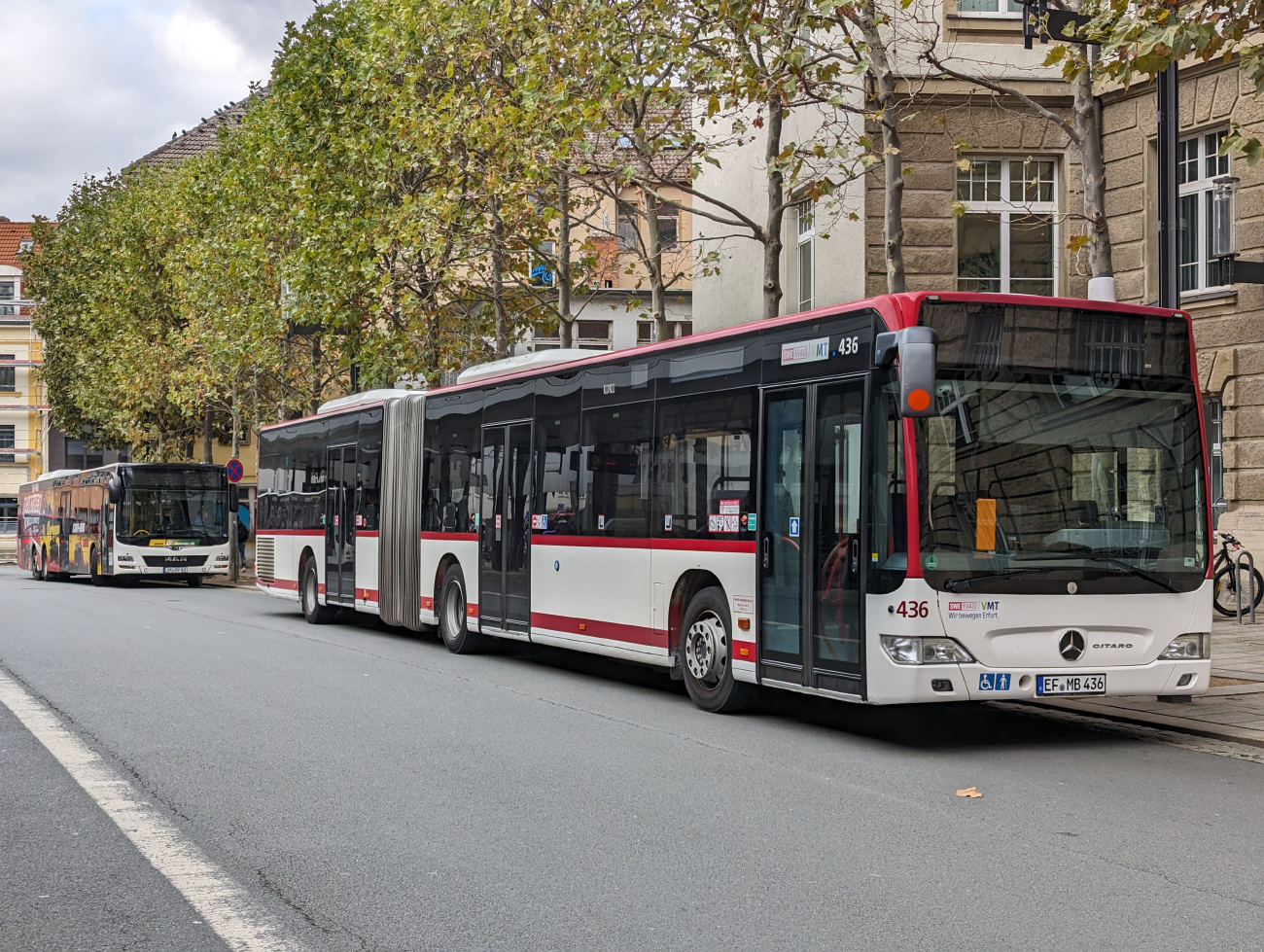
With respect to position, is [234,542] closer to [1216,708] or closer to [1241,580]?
[1241,580]

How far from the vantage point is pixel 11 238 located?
100 metres

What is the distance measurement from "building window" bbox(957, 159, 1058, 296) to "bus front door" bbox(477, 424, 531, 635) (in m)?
9.83

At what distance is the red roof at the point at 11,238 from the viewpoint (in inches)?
3846

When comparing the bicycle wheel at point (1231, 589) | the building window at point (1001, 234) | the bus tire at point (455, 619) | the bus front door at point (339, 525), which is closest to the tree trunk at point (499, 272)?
the bus front door at point (339, 525)

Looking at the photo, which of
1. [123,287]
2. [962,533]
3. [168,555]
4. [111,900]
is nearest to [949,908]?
[111,900]

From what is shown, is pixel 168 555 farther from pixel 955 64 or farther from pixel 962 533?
pixel 962 533

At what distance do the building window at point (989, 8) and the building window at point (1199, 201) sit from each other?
3264mm

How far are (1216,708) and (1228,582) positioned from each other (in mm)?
9630

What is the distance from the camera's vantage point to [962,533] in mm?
9773

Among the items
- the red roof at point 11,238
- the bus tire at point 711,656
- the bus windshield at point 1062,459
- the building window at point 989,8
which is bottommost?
the bus tire at point 711,656

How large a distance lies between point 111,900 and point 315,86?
27797 millimetres

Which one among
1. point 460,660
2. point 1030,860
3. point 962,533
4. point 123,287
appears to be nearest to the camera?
point 1030,860

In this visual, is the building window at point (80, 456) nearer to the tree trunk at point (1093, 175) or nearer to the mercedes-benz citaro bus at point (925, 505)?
the mercedes-benz citaro bus at point (925, 505)

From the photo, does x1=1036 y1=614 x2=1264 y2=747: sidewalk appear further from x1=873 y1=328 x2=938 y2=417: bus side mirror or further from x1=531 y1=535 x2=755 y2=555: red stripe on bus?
x1=873 y1=328 x2=938 y2=417: bus side mirror
